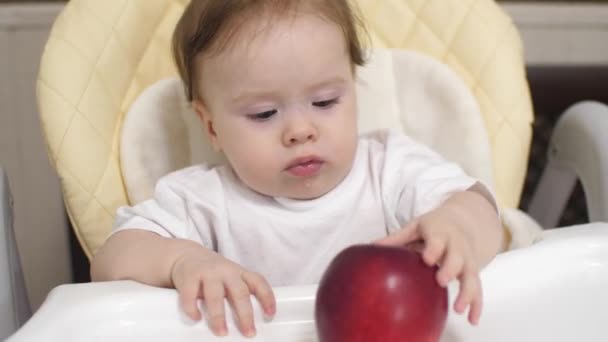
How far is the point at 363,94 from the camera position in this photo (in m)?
0.98

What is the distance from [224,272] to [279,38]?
256mm

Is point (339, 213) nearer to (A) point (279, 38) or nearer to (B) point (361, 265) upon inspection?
(A) point (279, 38)

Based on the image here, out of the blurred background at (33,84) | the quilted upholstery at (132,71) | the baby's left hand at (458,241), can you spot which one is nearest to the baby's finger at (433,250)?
the baby's left hand at (458,241)

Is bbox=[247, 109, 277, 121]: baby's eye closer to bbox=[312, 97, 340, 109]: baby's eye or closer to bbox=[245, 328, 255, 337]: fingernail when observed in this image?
bbox=[312, 97, 340, 109]: baby's eye

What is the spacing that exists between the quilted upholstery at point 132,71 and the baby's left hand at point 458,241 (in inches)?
8.7

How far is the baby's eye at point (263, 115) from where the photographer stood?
765 mm

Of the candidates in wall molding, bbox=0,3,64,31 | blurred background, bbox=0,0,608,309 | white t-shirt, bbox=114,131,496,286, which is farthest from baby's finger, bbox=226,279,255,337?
wall molding, bbox=0,3,64,31

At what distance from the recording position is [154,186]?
92 centimetres

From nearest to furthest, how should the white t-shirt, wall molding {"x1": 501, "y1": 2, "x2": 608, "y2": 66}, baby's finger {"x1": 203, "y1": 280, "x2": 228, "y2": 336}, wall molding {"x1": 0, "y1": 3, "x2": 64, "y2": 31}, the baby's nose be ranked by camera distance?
baby's finger {"x1": 203, "y1": 280, "x2": 228, "y2": 336} < the baby's nose < the white t-shirt < wall molding {"x1": 0, "y1": 3, "x2": 64, "y2": 31} < wall molding {"x1": 501, "y1": 2, "x2": 608, "y2": 66}

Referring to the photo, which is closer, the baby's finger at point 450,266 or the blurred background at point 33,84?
the baby's finger at point 450,266

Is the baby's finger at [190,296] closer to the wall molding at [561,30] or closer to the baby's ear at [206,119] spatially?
the baby's ear at [206,119]

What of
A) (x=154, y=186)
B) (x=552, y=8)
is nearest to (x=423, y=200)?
(x=154, y=186)

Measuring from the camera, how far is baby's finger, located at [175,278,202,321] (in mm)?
613

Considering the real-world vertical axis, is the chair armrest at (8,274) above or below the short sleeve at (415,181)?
below
